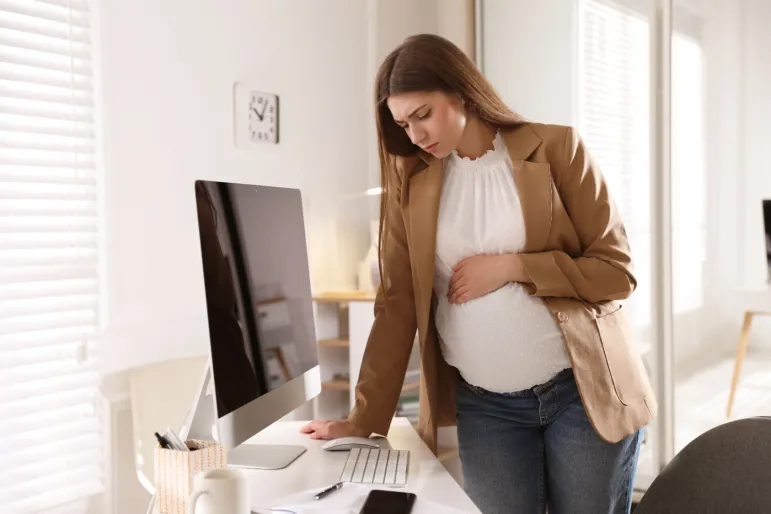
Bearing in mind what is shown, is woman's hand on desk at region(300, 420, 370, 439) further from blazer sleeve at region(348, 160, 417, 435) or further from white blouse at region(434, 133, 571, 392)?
white blouse at region(434, 133, 571, 392)

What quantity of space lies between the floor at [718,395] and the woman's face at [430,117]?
70.1 inches

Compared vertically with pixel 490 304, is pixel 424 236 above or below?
above

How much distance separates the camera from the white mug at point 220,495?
2.90 ft

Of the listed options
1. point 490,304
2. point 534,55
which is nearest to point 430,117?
point 490,304

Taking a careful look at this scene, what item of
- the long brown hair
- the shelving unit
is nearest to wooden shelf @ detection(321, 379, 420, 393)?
the shelving unit

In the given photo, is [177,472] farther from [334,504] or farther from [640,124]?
[640,124]

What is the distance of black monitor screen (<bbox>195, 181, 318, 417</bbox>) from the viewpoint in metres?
1.12

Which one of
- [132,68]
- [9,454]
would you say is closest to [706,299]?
[132,68]

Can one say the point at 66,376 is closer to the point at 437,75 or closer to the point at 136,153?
the point at 136,153

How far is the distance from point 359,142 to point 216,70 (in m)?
0.87

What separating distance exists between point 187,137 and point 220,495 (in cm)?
186

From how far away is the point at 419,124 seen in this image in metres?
1.43

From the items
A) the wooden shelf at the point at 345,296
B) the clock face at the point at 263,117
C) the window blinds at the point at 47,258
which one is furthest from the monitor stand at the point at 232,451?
the clock face at the point at 263,117

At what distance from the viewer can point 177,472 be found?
40.4 inches
